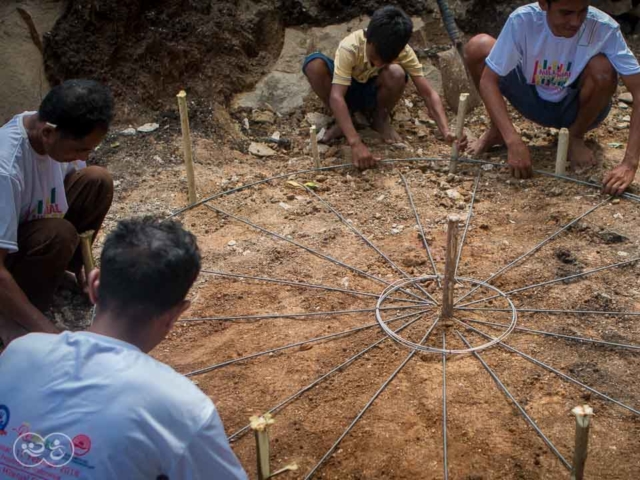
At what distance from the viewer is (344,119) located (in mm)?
3672

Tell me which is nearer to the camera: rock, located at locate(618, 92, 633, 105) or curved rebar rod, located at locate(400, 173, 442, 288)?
curved rebar rod, located at locate(400, 173, 442, 288)

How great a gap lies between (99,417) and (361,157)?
2575mm

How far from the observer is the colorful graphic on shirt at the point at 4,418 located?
51.2 inches

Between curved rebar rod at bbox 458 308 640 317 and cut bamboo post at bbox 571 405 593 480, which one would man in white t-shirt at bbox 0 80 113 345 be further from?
cut bamboo post at bbox 571 405 593 480

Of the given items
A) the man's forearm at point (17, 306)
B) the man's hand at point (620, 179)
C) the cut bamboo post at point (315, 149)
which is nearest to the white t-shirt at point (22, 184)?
the man's forearm at point (17, 306)

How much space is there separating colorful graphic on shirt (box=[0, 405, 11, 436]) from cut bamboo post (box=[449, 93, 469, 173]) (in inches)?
101

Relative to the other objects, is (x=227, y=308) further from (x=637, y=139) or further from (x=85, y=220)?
(x=637, y=139)

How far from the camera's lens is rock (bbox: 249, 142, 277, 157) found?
4.03 m

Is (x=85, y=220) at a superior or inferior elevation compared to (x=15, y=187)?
inferior

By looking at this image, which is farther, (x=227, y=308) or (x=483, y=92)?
(x=483, y=92)

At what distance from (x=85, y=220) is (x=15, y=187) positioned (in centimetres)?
57

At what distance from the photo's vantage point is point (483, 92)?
11.4 ft

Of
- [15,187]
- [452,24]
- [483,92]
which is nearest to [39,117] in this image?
[15,187]

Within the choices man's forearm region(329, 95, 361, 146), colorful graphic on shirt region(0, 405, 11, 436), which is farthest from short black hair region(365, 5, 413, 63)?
colorful graphic on shirt region(0, 405, 11, 436)
